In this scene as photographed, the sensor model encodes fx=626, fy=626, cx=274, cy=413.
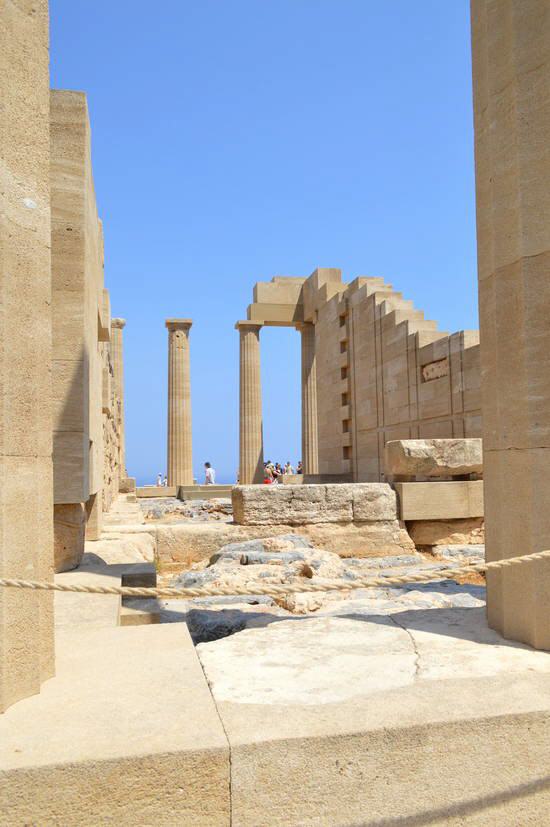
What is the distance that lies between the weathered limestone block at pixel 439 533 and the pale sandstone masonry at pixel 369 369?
318 centimetres

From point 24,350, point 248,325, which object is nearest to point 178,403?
point 248,325

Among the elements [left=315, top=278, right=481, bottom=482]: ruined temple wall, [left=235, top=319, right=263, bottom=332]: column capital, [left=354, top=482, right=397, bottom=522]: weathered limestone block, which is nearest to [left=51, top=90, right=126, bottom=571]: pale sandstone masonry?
[left=354, top=482, right=397, bottom=522]: weathered limestone block

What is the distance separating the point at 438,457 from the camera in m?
9.26

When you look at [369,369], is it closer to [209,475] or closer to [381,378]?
[381,378]

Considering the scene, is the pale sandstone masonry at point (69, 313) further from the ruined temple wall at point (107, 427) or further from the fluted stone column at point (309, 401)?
the fluted stone column at point (309, 401)

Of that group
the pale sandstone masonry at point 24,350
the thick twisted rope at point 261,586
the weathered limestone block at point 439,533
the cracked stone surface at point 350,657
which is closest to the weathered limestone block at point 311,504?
the weathered limestone block at point 439,533

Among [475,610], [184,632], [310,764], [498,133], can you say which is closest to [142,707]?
[310,764]

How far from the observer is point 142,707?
7.81 feet

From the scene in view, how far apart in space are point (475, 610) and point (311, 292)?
17962mm

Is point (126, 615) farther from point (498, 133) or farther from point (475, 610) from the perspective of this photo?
point (498, 133)

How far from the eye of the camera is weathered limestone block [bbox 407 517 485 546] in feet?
30.5

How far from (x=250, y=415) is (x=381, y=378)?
8161 millimetres

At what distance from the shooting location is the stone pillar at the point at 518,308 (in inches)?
125

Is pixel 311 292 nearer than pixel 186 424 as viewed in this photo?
Yes
